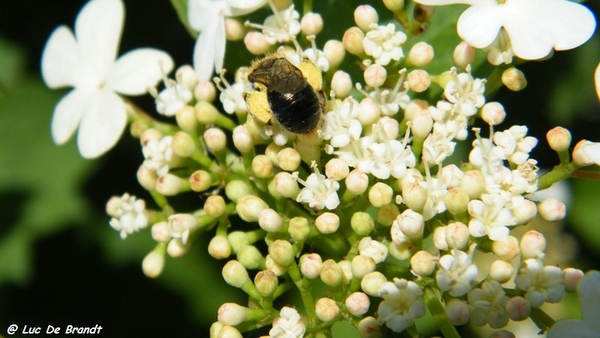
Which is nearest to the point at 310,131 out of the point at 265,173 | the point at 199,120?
the point at 265,173

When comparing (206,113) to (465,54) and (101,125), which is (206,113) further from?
(465,54)

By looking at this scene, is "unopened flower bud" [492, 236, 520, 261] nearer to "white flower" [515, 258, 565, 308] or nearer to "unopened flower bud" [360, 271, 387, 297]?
"white flower" [515, 258, 565, 308]

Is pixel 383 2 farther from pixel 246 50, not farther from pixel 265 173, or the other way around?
pixel 265 173

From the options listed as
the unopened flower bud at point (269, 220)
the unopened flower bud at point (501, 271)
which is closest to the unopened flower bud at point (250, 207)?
the unopened flower bud at point (269, 220)

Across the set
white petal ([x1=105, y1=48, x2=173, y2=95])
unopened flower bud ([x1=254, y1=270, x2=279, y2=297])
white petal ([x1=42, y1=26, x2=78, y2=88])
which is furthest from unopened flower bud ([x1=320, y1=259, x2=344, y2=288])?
white petal ([x1=42, y1=26, x2=78, y2=88])

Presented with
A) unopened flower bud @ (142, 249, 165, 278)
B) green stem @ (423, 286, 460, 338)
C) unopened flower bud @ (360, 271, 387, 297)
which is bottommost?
unopened flower bud @ (142, 249, 165, 278)

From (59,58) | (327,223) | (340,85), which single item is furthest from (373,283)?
(59,58)
